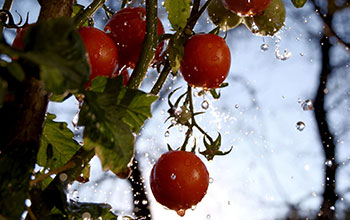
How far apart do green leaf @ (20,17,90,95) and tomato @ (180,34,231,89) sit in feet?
1.27

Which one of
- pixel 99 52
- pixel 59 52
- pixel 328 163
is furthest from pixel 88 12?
pixel 328 163

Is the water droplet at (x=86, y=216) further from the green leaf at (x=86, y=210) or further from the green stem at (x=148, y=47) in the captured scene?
the green stem at (x=148, y=47)

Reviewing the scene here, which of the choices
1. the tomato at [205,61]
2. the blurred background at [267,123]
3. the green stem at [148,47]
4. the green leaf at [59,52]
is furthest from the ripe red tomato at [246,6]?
the blurred background at [267,123]

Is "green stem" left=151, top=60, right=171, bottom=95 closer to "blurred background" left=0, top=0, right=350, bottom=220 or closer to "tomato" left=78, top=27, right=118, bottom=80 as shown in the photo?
"tomato" left=78, top=27, right=118, bottom=80

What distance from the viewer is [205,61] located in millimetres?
600

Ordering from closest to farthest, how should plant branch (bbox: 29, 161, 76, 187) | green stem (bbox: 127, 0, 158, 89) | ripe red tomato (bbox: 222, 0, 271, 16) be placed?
plant branch (bbox: 29, 161, 76, 187)
green stem (bbox: 127, 0, 158, 89)
ripe red tomato (bbox: 222, 0, 271, 16)

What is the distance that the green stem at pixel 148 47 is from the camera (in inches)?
16.7

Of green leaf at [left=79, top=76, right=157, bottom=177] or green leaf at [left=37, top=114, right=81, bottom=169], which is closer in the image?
green leaf at [left=79, top=76, right=157, bottom=177]

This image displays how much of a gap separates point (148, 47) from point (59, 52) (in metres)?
0.25

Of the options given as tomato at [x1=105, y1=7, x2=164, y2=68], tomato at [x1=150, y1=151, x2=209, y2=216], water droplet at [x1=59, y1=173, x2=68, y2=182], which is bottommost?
tomato at [x1=150, y1=151, x2=209, y2=216]

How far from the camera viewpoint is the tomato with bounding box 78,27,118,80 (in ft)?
1.51

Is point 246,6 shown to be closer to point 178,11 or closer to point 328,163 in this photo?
point 178,11

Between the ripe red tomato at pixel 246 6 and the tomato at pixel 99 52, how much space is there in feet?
0.59

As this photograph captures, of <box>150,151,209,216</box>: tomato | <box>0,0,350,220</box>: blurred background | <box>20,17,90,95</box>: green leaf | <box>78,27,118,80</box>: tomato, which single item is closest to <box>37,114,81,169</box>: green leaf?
<box>78,27,118,80</box>: tomato
